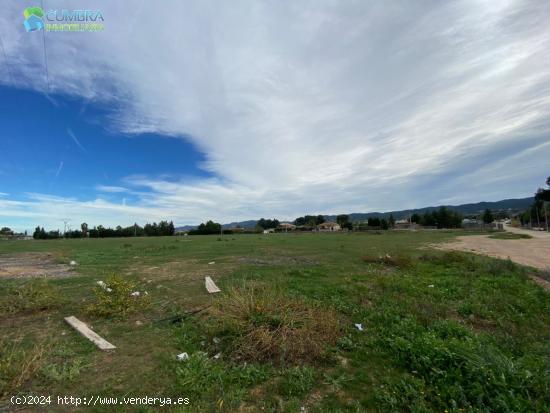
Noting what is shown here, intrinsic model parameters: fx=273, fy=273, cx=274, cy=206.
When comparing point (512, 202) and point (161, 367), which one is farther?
point (512, 202)

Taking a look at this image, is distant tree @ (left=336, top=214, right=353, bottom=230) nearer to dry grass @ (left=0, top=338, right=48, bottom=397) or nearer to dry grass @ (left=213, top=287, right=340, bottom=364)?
dry grass @ (left=213, top=287, right=340, bottom=364)

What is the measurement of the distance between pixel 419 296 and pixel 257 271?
608 centimetres

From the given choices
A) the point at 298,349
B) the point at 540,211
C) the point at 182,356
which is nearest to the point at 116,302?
the point at 182,356

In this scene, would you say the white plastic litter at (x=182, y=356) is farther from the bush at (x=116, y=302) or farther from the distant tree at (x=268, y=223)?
the distant tree at (x=268, y=223)

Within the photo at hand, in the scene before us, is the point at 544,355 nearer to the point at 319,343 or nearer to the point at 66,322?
the point at 319,343

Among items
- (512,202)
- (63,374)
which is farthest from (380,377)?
(512,202)

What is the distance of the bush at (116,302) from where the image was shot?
5999mm

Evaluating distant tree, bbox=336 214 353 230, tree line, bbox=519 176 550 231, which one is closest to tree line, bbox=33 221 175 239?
distant tree, bbox=336 214 353 230

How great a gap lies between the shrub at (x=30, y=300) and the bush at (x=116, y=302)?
1.20m

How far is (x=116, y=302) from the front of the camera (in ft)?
20.2

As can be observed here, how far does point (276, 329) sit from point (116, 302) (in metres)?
4.07

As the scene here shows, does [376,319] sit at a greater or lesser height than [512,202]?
lesser

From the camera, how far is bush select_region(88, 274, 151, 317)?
6.00 m

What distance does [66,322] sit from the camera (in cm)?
566
